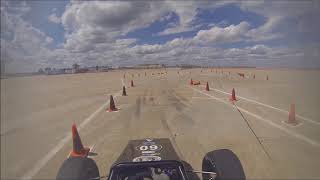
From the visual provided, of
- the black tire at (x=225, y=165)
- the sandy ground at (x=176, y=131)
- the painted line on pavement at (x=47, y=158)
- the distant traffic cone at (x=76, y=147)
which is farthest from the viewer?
the distant traffic cone at (x=76, y=147)

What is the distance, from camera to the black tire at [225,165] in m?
4.11

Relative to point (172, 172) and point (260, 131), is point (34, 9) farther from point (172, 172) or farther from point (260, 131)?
point (260, 131)

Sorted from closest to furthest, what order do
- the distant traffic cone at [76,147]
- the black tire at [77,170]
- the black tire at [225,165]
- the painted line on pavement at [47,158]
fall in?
1. the black tire at [77,170]
2. the black tire at [225,165]
3. the painted line on pavement at [47,158]
4. the distant traffic cone at [76,147]

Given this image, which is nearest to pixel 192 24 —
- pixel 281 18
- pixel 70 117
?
pixel 281 18

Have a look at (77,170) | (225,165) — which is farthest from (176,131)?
(77,170)

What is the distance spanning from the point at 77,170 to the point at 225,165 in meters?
1.84

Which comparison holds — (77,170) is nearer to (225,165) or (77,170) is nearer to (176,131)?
(225,165)

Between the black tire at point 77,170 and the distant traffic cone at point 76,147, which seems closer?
the black tire at point 77,170

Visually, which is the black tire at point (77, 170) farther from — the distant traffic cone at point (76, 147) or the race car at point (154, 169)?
the distant traffic cone at point (76, 147)

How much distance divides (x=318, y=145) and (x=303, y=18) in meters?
2.54

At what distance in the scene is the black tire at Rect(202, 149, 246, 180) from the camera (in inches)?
162

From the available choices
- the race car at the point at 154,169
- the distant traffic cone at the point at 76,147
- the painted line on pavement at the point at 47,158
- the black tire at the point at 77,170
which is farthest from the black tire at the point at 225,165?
the painted line on pavement at the point at 47,158

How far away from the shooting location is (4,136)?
669 centimetres

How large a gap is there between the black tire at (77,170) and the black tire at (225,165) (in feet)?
5.17
